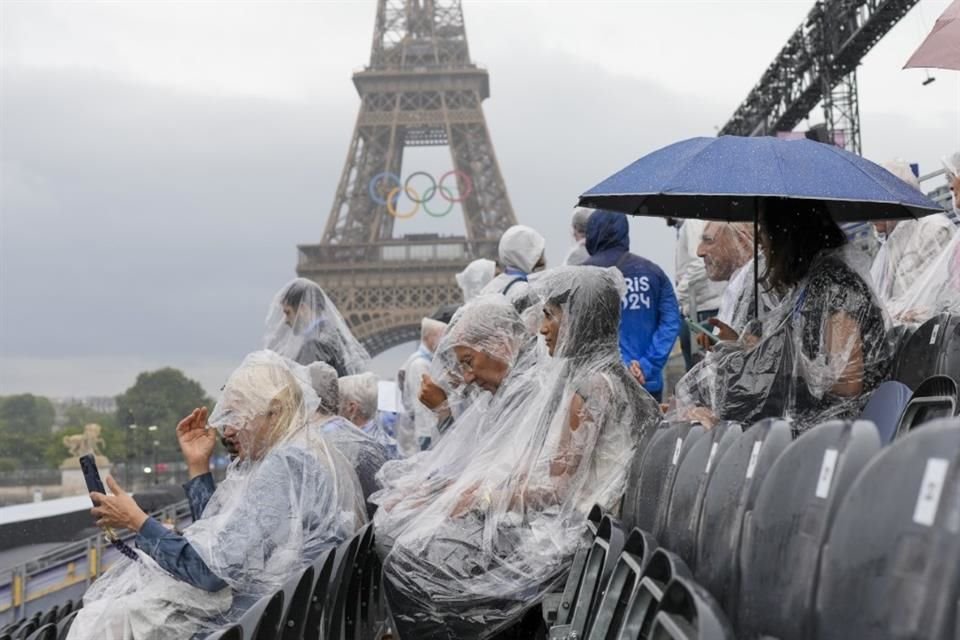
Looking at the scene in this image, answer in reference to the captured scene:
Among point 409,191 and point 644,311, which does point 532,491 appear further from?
point 409,191

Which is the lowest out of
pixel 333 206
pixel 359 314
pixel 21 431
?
pixel 21 431

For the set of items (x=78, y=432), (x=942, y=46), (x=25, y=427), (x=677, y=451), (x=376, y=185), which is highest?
(x=376, y=185)

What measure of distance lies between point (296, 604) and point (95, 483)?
0.88 metres

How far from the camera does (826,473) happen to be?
1562mm

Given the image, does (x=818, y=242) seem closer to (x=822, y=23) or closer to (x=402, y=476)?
(x=402, y=476)

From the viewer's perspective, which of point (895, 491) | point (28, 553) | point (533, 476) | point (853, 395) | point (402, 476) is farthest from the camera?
point (28, 553)

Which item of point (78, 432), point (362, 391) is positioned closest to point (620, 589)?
point (362, 391)

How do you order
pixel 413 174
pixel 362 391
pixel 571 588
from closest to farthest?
pixel 571 588 < pixel 362 391 < pixel 413 174

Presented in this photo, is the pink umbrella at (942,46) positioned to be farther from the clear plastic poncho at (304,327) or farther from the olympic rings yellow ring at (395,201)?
the olympic rings yellow ring at (395,201)

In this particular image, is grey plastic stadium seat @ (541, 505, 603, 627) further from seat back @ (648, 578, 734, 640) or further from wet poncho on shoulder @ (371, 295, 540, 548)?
seat back @ (648, 578, 734, 640)

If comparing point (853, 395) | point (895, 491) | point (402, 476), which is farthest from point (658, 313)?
point (895, 491)

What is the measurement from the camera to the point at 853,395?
10.8 ft

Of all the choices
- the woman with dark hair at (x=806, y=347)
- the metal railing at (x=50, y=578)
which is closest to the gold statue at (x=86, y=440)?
the metal railing at (x=50, y=578)

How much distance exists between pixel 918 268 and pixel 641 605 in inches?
127
